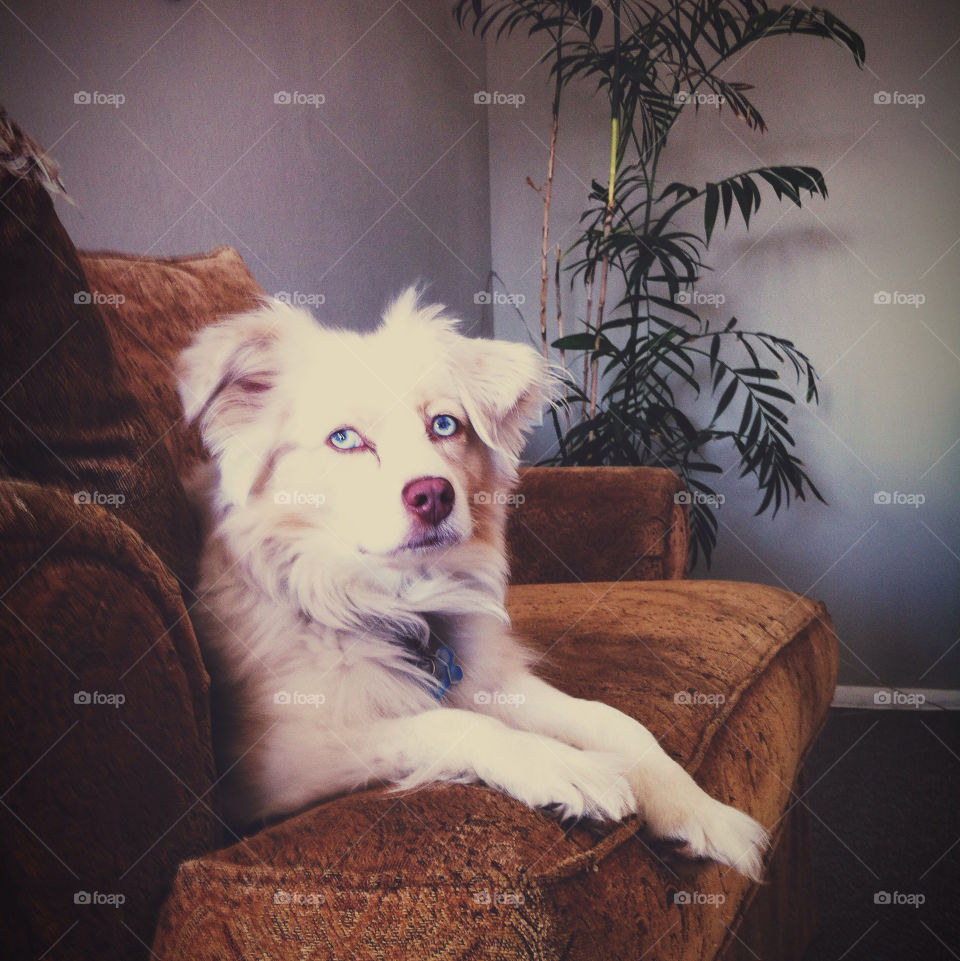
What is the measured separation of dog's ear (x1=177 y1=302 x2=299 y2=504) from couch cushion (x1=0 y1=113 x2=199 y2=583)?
15 cm

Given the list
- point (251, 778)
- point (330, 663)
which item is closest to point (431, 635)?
point (330, 663)

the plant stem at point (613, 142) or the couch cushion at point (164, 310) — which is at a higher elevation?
the plant stem at point (613, 142)

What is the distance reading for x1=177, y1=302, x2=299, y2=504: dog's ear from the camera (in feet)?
2.97

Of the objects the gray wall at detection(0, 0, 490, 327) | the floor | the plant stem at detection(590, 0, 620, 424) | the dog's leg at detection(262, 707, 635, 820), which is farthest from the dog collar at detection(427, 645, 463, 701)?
the plant stem at detection(590, 0, 620, 424)

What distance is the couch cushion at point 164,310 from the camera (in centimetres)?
92

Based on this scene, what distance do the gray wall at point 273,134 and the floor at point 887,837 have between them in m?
1.49

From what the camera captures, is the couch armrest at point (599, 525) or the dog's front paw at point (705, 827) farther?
the couch armrest at point (599, 525)

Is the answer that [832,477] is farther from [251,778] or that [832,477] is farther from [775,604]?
[251,778]

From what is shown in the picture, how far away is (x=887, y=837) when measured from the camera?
191cm

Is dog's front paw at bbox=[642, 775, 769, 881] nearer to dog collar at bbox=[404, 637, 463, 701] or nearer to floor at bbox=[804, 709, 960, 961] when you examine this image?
dog collar at bbox=[404, 637, 463, 701]

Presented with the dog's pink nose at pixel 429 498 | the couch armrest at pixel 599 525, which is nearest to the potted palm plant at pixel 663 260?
the couch armrest at pixel 599 525

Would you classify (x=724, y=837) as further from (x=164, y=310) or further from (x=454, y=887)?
(x=164, y=310)

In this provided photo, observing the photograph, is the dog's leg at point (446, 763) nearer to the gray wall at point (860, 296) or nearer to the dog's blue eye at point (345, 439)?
the dog's blue eye at point (345, 439)

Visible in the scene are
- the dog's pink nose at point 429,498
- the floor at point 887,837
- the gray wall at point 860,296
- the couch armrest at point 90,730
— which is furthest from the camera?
the gray wall at point 860,296
